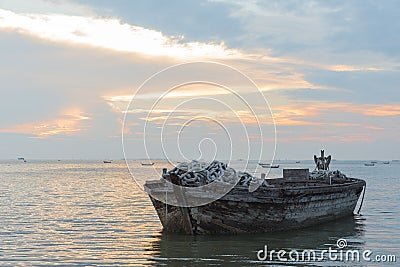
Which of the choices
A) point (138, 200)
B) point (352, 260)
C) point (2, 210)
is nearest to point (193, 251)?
point (352, 260)

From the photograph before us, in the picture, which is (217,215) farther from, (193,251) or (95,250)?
(95,250)

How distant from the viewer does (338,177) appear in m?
28.2

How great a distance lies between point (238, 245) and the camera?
1758 centimetres

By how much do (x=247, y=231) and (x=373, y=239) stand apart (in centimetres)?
556

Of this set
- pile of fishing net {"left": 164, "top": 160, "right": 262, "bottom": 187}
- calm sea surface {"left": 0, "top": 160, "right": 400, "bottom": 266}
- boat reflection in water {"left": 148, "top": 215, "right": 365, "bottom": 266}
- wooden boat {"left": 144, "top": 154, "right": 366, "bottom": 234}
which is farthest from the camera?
Result: wooden boat {"left": 144, "top": 154, "right": 366, "bottom": 234}

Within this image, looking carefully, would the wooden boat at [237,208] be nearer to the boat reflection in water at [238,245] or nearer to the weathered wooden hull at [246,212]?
the weathered wooden hull at [246,212]

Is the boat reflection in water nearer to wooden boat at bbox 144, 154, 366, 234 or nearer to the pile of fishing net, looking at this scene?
wooden boat at bbox 144, 154, 366, 234

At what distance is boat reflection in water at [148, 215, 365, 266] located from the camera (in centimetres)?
1589

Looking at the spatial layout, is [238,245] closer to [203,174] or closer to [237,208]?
[237,208]

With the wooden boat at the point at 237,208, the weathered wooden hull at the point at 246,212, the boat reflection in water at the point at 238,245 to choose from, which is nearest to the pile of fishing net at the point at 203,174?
the wooden boat at the point at 237,208

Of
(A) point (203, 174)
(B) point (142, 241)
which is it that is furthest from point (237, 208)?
(B) point (142, 241)

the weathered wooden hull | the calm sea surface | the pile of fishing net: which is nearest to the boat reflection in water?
the calm sea surface

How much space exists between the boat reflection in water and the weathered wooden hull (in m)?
0.31

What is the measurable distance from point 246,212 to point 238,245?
138 cm
